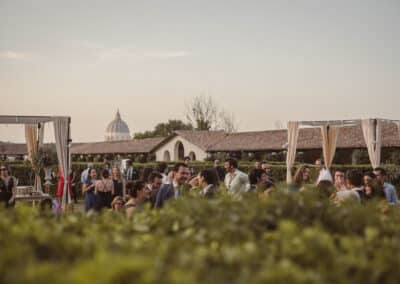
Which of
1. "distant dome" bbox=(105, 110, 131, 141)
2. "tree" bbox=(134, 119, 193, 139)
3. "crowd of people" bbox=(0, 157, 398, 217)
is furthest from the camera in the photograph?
"distant dome" bbox=(105, 110, 131, 141)

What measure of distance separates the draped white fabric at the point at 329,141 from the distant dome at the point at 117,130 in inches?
3026

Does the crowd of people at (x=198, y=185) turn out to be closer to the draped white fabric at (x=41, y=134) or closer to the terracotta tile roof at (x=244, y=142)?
the draped white fabric at (x=41, y=134)

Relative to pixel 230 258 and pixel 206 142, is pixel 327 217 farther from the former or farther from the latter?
pixel 206 142

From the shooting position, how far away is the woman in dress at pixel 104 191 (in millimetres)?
8742

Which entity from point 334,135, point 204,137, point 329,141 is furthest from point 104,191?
point 204,137

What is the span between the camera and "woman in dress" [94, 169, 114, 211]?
8.74m

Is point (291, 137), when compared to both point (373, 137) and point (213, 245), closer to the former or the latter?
point (373, 137)

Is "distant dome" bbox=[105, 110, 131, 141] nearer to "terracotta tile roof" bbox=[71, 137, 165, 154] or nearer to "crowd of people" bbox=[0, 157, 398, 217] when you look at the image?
"terracotta tile roof" bbox=[71, 137, 165, 154]

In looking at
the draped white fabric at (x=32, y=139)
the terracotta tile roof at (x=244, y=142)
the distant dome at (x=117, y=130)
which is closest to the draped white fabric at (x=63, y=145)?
the draped white fabric at (x=32, y=139)

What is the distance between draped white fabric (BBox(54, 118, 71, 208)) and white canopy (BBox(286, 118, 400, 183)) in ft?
23.5

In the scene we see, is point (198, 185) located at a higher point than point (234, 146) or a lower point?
lower

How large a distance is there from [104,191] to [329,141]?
913 centimetres

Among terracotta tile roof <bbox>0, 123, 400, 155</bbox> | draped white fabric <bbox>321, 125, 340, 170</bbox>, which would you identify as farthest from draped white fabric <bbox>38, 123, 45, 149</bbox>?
terracotta tile roof <bbox>0, 123, 400, 155</bbox>

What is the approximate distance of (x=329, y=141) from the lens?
15602 mm
